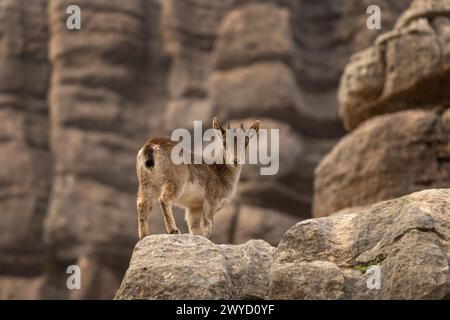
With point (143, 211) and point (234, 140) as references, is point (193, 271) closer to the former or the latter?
point (143, 211)

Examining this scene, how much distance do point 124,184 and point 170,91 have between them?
20.4 feet

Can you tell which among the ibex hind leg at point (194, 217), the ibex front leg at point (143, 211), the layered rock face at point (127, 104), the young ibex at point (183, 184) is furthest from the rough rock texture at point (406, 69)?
the ibex front leg at point (143, 211)

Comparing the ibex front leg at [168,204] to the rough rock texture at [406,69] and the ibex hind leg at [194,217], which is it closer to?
the ibex hind leg at [194,217]

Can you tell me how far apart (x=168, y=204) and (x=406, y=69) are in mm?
13684

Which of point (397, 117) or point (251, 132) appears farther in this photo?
point (397, 117)

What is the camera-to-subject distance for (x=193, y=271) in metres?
9.27

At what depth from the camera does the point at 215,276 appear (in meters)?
9.23

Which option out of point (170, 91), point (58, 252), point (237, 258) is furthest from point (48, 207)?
point (237, 258)

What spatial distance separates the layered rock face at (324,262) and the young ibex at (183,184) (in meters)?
2.16

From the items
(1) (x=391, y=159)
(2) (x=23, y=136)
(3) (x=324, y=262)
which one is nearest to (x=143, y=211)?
(3) (x=324, y=262)

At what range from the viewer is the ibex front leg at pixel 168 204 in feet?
39.6

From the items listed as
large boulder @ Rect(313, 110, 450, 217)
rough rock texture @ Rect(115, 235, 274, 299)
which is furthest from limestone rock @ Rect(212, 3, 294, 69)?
rough rock texture @ Rect(115, 235, 274, 299)
